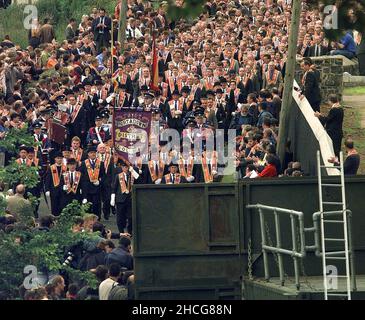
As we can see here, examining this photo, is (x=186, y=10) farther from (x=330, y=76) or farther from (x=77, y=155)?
(x=330, y=76)

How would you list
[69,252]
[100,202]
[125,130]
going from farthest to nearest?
[100,202], [125,130], [69,252]

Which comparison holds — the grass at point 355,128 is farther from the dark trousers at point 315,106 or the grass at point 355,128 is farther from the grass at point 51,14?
the grass at point 51,14

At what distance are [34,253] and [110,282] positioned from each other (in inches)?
73.5

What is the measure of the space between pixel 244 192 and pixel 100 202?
13414 mm

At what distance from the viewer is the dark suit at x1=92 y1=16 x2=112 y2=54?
1895 inches

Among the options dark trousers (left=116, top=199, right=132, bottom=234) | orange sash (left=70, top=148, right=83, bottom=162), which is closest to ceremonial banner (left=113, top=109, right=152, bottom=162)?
dark trousers (left=116, top=199, right=132, bottom=234)

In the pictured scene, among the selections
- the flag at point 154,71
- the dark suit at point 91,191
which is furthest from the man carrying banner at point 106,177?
the flag at point 154,71

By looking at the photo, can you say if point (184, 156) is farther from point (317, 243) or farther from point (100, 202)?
point (317, 243)

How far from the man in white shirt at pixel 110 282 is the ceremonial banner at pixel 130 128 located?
8015 mm

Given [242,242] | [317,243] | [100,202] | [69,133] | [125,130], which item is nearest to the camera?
[317,243]

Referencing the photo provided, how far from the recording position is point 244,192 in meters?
21.7

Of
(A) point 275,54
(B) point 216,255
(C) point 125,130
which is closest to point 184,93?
(A) point 275,54

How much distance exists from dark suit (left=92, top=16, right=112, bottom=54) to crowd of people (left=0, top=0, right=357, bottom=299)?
26mm

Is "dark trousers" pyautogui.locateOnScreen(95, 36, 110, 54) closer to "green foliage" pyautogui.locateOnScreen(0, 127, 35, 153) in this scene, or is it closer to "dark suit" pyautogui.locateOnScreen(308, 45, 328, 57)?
"dark suit" pyautogui.locateOnScreen(308, 45, 328, 57)
